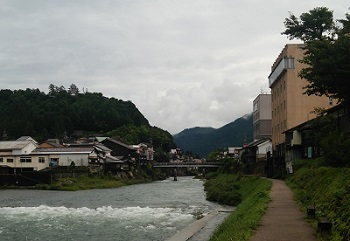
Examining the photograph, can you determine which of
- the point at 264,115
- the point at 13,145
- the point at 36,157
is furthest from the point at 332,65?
the point at 13,145

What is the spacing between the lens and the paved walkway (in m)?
10.6

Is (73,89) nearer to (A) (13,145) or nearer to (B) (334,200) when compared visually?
(A) (13,145)

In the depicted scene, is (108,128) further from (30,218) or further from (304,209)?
(304,209)

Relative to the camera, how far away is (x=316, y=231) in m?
10.9

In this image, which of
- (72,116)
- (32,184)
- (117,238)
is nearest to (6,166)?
(32,184)

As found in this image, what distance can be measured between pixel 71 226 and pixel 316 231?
12974mm

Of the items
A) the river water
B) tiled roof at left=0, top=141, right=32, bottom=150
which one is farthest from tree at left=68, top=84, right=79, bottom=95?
the river water

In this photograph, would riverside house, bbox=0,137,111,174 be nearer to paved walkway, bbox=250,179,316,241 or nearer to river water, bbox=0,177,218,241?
river water, bbox=0,177,218,241

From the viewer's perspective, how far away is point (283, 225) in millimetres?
12352

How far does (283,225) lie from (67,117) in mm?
111781

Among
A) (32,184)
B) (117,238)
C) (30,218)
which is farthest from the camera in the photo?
(32,184)

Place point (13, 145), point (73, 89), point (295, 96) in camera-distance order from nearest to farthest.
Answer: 1. point (295, 96)
2. point (13, 145)
3. point (73, 89)

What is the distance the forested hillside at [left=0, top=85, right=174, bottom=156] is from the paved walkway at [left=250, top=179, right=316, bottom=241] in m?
89.8

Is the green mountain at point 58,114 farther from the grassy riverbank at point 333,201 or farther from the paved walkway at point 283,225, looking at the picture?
the paved walkway at point 283,225
